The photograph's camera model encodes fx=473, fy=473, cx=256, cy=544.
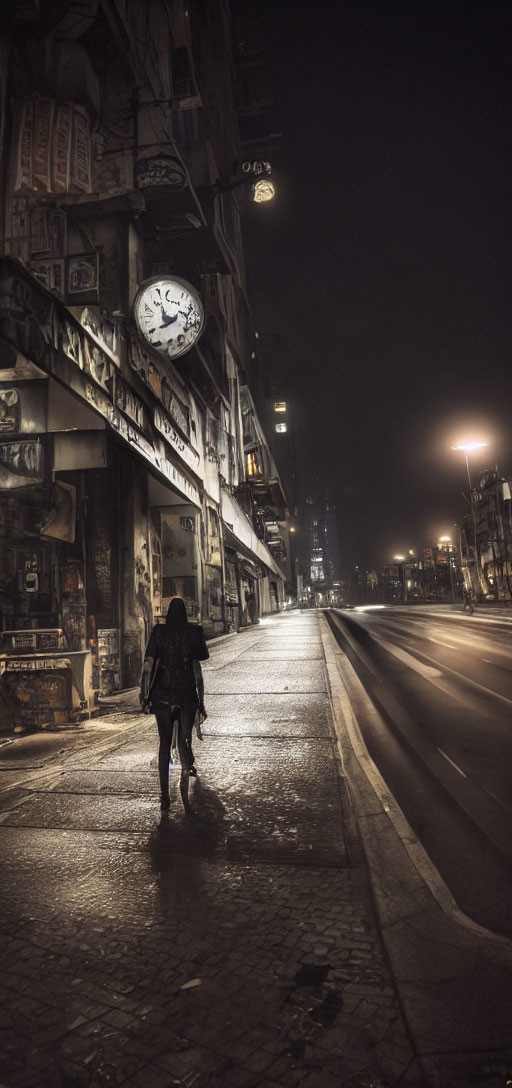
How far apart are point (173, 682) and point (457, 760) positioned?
3.76 m

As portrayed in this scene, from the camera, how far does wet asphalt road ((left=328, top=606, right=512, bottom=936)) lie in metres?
3.46

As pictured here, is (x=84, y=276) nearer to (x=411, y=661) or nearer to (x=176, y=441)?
(x=176, y=441)

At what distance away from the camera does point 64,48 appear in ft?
42.8

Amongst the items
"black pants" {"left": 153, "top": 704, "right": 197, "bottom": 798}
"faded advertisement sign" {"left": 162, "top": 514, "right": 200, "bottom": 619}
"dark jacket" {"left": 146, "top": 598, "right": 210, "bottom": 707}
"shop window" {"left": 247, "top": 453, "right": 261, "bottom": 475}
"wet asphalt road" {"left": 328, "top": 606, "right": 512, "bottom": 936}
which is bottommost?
"wet asphalt road" {"left": 328, "top": 606, "right": 512, "bottom": 936}

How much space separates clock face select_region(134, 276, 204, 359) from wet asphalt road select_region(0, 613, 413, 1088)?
12459mm

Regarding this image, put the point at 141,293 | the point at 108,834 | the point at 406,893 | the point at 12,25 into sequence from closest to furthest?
1. the point at 406,893
2. the point at 108,834
3. the point at 12,25
4. the point at 141,293

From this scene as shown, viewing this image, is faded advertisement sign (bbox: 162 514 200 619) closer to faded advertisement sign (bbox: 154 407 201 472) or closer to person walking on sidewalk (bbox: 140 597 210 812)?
faded advertisement sign (bbox: 154 407 201 472)

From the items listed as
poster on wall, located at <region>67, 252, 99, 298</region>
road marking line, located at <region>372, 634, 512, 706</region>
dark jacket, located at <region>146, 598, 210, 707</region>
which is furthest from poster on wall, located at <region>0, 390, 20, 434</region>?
road marking line, located at <region>372, 634, 512, 706</region>

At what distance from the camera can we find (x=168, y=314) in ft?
46.9

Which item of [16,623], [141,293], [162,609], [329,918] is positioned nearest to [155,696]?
[329,918]

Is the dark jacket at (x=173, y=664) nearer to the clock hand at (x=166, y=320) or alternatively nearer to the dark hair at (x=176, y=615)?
the dark hair at (x=176, y=615)

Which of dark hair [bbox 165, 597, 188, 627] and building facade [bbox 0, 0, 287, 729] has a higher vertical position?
building facade [bbox 0, 0, 287, 729]

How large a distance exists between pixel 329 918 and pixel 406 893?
1.89 ft

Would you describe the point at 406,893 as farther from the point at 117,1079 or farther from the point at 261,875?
the point at 117,1079
